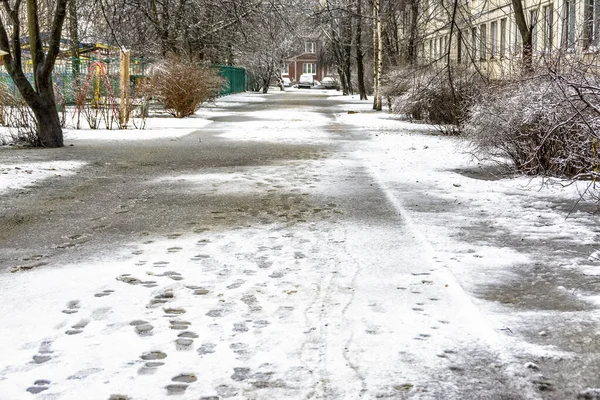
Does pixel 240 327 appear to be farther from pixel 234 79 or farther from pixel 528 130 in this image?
pixel 234 79

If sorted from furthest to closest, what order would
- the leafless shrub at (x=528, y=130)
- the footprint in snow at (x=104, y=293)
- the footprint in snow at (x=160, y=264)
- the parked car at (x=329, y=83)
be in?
the parked car at (x=329, y=83) → the leafless shrub at (x=528, y=130) → the footprint in snow at (x=160, y=264) → the footprint in snow at (x=104, y=293)

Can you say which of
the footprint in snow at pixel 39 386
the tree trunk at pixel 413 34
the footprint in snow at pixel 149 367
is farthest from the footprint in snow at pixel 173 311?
the tree trunk at pixel 413 34

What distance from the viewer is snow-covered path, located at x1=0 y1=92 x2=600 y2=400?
376cm

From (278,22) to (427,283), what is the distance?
12.8 meters

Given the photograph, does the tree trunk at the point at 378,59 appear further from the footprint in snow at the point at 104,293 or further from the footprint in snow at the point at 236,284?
the footprint in snow at the point at 104,293

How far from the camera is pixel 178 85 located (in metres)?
26.7

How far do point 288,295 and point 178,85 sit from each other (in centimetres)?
2225

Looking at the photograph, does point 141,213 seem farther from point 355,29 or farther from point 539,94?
point 355,29

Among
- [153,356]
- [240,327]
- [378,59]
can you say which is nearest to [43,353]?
[153,356]

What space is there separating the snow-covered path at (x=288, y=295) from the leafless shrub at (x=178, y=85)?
1623 cm

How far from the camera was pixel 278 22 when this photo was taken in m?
17.5

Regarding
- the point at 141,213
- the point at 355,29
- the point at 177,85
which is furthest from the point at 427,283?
the point at 355,29

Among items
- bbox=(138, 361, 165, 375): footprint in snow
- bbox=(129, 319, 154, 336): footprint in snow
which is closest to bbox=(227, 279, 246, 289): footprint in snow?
bbox=(129, 319, 154, 336): footprint in snow

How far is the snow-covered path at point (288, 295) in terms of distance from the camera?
3764 millimetres
